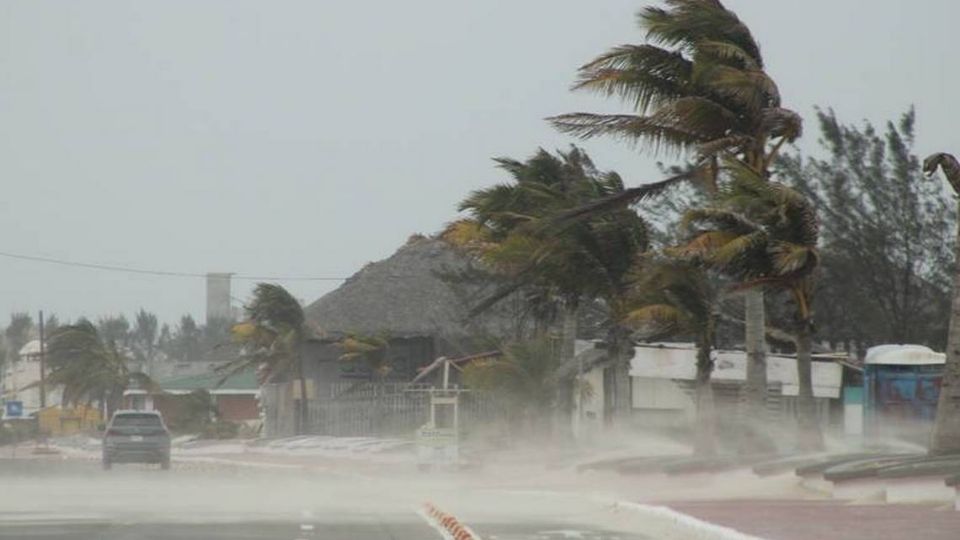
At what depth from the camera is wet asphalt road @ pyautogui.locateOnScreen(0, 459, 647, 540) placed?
70.8ft

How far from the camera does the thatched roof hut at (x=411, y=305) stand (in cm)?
6706

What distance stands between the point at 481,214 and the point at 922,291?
1272cm

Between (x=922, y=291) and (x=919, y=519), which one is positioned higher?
(x=922, y=291)

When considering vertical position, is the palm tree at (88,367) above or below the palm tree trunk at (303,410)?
above

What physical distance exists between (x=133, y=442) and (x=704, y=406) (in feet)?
61.7

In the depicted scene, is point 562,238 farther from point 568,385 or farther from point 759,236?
point 759,236

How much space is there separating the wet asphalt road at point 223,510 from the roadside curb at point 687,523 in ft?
2.29

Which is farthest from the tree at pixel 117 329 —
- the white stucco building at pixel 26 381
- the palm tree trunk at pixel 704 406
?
the palm tree trunk at pixel 704 406

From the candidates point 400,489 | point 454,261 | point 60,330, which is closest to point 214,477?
point 400,489

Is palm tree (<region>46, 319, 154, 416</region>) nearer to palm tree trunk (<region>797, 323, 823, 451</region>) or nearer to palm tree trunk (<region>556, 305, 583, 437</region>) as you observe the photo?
palm tree trunk (<region>556, 305, 583, 437</region>)

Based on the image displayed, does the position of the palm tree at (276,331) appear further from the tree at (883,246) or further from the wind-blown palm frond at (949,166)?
the wind-blown palm frond at (949,166)

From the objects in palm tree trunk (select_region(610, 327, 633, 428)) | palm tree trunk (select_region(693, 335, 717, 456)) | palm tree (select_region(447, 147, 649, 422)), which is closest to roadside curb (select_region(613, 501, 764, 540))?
palm tree trunk (select_region(693, 335, 717, 456))

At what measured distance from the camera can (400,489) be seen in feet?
120

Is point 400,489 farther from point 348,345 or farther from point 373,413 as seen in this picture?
point 348,345
